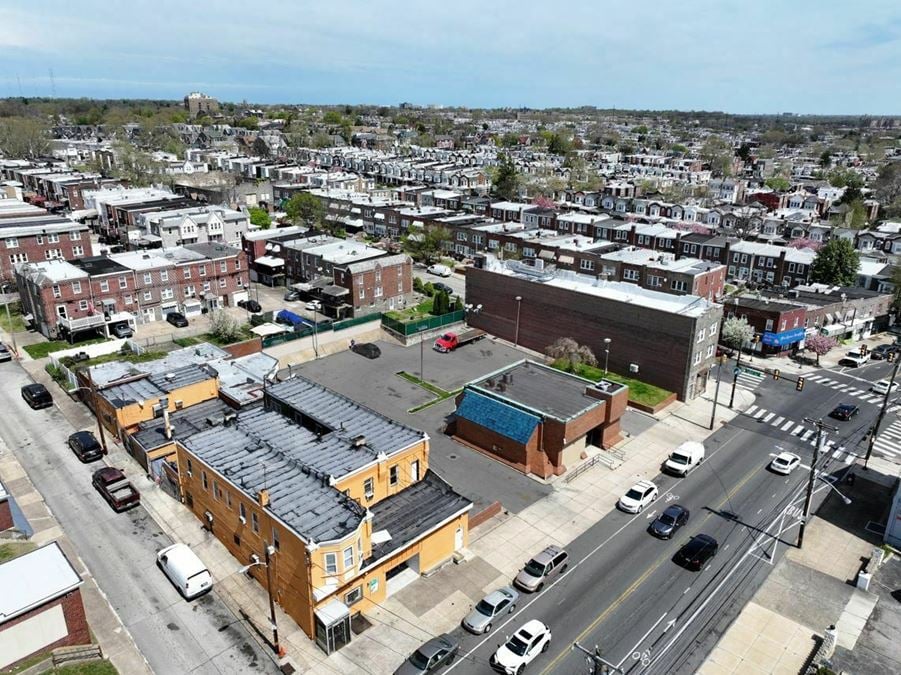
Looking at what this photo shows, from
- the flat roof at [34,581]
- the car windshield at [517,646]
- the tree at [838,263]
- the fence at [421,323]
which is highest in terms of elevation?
the tree at [838,263]

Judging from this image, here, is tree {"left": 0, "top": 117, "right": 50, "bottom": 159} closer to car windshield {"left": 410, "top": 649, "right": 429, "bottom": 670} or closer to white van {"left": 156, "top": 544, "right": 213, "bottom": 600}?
white van {"left": 156, "top": 544, "right": 213, "bottom": 600}

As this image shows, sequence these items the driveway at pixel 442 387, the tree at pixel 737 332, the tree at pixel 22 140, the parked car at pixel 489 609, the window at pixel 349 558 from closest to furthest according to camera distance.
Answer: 1. the window at pixel 349 558
2. the parked car at pixel 489 609
3. the driveway at pixel 442 387
4. the tree at pixel 737 332
5. the tree at pixel 22 140

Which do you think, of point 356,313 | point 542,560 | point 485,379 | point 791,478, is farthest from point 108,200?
point 791,478

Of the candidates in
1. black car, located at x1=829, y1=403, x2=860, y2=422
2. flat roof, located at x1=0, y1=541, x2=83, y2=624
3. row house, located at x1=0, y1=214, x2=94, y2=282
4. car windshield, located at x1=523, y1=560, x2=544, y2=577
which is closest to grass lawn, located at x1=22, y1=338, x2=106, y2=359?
row house, located at x1=0, y1=214, x2=94, y2=282

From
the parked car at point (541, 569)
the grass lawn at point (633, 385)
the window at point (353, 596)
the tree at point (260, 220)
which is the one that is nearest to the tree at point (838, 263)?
the grass lawn at point (633, 385)

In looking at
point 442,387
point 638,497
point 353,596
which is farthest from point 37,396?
point 638,497

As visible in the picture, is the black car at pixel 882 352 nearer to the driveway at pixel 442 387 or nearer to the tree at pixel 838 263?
the tree at pixel 838 263

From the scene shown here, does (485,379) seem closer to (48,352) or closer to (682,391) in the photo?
(682,391)
